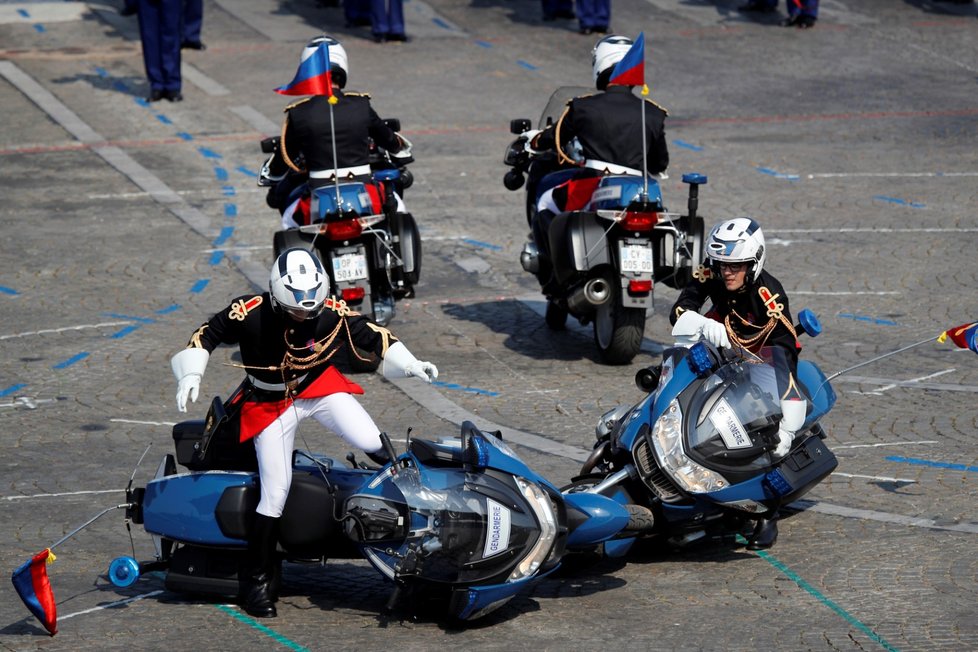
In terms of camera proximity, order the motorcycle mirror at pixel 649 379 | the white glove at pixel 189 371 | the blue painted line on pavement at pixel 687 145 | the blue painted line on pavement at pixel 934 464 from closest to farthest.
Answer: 1. the white glove at pixel 189 371
2. the motorcycle mirror at pixel 649 379
3. the blue painted line on pavement at pixel 934 464
4. the blue painted line on pavement at pixel 687 145

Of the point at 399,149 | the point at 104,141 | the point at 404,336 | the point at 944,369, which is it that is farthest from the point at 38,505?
the point at 104,141

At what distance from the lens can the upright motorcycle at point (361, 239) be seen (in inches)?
452

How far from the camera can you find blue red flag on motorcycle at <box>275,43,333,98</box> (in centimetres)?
1148

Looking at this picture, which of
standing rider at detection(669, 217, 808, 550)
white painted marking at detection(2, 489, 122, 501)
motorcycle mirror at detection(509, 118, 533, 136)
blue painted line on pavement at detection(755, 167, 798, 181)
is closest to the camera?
standing rider at detection(669, 217, 808, 550)

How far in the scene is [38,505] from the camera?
8.62 meters

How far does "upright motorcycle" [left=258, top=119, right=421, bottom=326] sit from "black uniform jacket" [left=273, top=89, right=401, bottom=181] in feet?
0.53

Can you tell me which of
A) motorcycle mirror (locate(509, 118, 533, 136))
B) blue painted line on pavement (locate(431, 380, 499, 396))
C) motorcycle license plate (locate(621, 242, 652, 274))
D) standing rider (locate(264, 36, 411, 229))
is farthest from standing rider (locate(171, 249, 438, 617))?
motorcycle mirror (locate(509, 118, 533, 136))

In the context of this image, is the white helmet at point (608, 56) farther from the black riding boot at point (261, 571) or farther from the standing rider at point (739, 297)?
the black riding boot at point (261, 571)

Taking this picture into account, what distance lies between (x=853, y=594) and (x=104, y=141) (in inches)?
508

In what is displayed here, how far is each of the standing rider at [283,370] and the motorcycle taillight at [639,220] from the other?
12.6 ft

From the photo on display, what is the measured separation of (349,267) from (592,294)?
1.74 meters

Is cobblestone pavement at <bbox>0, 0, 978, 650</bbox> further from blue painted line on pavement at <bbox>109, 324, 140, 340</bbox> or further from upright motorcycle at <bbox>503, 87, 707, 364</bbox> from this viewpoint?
upright motorcycle at <bbox>503, 87, 707, 364</bbox>

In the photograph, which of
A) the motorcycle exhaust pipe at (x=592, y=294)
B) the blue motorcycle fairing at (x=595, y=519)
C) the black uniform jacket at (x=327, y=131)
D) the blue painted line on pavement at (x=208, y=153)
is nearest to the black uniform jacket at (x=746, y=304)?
the blue motorcycle fairing at (x=595, y=519)

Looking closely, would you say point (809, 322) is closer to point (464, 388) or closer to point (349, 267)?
point (464, 388)
